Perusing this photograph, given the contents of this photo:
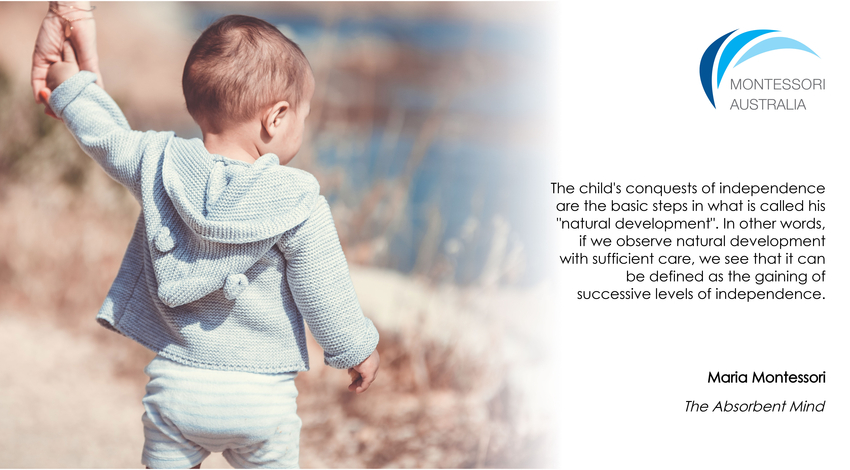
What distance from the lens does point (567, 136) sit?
2135 millimetres

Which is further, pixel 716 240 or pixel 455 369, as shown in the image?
pixel 455 369

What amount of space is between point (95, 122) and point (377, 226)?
1.50 metres

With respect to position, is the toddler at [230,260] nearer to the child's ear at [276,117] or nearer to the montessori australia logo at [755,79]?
the child's ear at [276,117]

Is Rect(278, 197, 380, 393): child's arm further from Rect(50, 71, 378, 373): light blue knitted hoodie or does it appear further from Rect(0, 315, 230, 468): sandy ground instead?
Answer: Rect(0, 315, 230, 468): sandy ground

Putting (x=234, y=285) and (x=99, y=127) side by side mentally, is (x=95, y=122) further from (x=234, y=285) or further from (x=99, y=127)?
(x=234, y=285)

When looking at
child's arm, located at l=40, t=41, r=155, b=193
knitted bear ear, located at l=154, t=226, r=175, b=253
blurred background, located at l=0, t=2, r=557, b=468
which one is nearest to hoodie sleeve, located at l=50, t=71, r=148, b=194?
child's arm, located at l=40, t=41, r=155, b=193

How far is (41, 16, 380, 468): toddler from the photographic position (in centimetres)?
122

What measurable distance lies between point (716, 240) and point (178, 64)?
92.4 inches

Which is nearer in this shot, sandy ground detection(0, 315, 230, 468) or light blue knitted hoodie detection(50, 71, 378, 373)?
light blue knitted hoodie detection(50, 71, 378, 373)

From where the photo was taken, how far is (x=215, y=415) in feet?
4.14

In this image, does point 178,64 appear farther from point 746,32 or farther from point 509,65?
point 746,32

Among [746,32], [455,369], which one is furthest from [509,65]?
[455,369]

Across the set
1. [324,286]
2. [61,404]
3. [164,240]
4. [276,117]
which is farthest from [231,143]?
[61,404]

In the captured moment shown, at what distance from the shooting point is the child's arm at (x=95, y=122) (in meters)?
1.30
